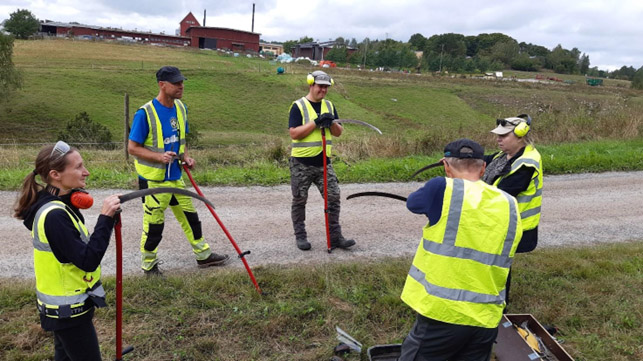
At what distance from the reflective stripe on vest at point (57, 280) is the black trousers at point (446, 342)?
86.1 inches

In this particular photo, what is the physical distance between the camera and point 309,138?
6105 millimetres

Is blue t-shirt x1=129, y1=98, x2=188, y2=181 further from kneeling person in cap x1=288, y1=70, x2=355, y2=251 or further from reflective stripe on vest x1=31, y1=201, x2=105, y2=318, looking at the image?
reflective stripe on vest x1=31, y1=201, x2=105, y2=318

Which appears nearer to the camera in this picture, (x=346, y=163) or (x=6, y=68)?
(x=346, y=163)

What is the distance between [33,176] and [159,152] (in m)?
2.11

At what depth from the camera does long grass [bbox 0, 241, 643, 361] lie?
157 inches

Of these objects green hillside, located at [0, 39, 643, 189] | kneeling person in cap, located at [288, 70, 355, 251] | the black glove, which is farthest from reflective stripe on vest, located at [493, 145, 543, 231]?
green hillside, located at [0, 39, 643, 189]

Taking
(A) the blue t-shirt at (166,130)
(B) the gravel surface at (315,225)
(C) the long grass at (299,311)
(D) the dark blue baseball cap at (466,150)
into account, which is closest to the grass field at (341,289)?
(C) the long grass at (299,311)

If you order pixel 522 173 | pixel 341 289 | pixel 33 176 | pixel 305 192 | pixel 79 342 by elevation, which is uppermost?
pixel 522 173

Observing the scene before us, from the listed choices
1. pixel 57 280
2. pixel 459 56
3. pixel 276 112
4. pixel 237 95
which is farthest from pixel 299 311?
pixel 459 56

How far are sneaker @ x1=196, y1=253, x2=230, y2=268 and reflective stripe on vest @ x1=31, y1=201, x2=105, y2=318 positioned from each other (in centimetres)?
263

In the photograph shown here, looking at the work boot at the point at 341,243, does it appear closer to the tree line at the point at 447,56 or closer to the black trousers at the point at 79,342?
the black trousers at the point at 79,342

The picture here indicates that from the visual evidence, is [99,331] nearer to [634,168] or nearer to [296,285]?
[296,285]

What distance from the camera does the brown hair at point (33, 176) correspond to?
2891 mm

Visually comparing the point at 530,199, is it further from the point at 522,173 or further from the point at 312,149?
the point at 312,149
